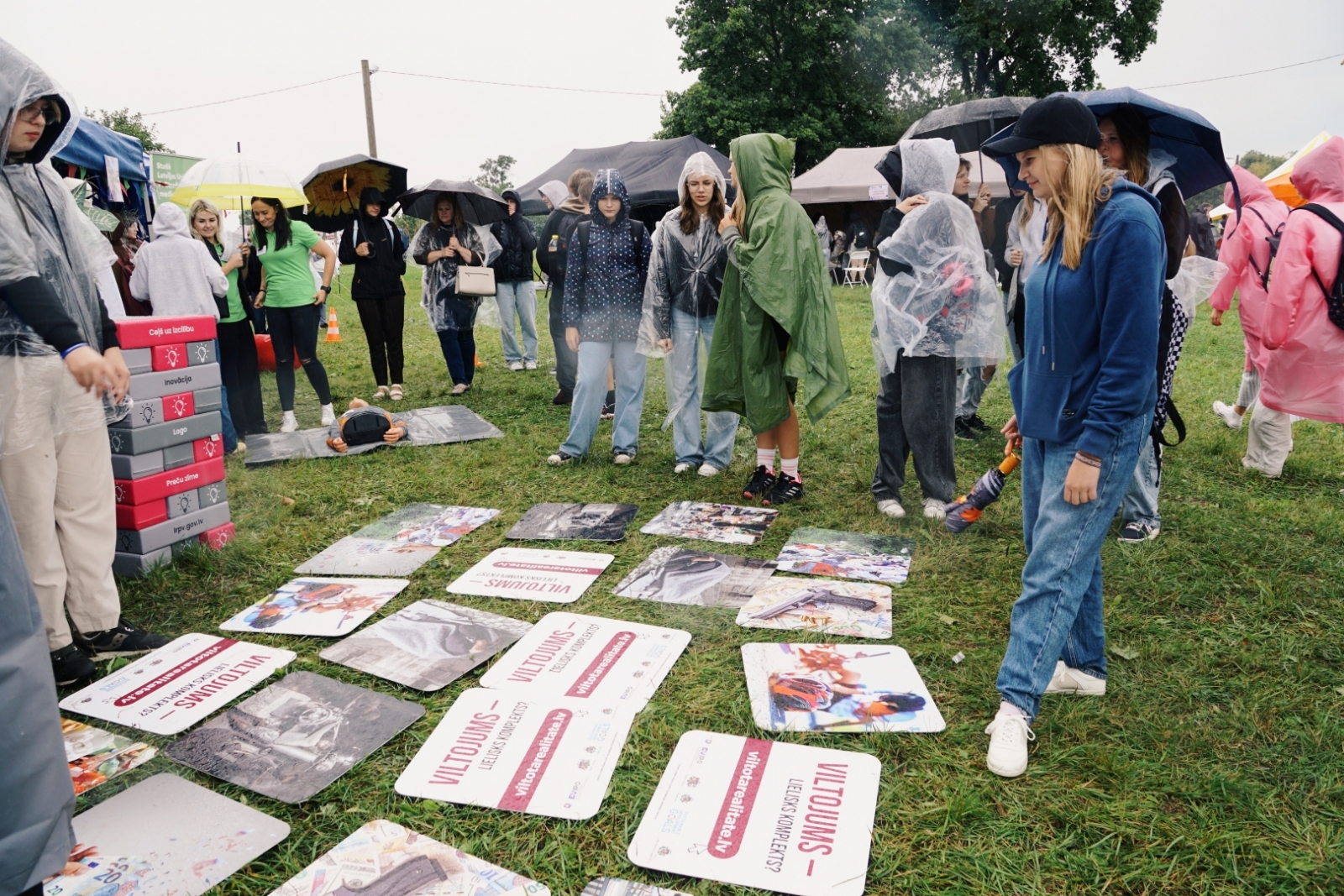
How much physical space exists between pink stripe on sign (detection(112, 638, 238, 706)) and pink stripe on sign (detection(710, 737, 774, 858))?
1.82 m

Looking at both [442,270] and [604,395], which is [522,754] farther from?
[442,270]

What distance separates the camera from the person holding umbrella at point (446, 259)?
275 inches

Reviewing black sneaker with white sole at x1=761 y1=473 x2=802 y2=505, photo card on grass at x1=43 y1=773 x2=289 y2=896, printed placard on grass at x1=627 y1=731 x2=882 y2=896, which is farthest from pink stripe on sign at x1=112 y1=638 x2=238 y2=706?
black sneaker with white sole at x1=761 y1=473 x2=802 y2=505

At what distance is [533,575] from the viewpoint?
135 inches

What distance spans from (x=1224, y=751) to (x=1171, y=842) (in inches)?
19.6

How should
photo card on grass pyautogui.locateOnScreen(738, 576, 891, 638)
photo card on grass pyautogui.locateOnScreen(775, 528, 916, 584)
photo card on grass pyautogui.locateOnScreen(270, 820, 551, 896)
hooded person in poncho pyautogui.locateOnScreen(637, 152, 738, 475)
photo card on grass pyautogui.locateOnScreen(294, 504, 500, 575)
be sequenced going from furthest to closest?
hooded person in poncho pyautogui.locateOnScreen(637, 152, 738, 475) < photo card on grass pyautogui.locateOnScreen(294, 504, 500, 575) < photo card on grass pyautogui.locateOnScreen(775, 528, 916, 584) < photo card on grass pyautogui.locateOnScreen(738, 576, 891, 638) < photo card on grass pyautogui.locateOnScreen(270, 820, 551, 896)

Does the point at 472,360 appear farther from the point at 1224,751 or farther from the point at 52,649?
the point at 1224,751

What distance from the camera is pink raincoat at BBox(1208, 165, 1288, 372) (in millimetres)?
4363

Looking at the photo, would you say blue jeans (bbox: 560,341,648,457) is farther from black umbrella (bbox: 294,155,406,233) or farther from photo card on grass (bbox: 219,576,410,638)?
black umbrella (bbox: 294,155,406,233)

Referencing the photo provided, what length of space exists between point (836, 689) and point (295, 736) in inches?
61.8

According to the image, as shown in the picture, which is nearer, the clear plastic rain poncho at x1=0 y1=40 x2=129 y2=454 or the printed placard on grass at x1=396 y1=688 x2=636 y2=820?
the printed placard on grass at x1=396 y1=688 x2=636 y2=820

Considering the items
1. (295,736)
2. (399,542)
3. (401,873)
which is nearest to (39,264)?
(295,736)

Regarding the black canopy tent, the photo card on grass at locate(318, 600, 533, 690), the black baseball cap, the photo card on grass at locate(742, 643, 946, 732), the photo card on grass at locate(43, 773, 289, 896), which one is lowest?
the photo card on grass at locate(742, 643, 946, 732)

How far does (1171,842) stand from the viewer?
1.87 m
